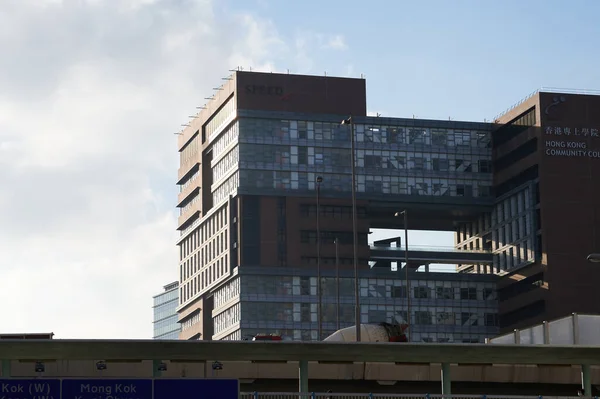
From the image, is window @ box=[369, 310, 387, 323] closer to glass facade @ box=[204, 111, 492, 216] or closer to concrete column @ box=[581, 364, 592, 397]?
glass facade @ box=[204, 111, 492, 216]

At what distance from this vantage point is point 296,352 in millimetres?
55062

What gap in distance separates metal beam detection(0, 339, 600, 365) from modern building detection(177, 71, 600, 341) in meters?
Answer: 121

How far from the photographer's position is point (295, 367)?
195 feet

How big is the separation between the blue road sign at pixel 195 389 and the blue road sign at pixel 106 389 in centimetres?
44

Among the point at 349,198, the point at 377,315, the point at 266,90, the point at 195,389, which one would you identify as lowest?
the point at 195,389

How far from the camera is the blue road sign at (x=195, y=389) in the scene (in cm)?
4622

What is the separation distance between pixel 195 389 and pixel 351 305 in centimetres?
14306

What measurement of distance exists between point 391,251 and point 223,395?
14728 centimetres

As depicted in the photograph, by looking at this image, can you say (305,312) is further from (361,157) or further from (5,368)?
(5,368)

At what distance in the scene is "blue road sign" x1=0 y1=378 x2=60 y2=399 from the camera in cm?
4572

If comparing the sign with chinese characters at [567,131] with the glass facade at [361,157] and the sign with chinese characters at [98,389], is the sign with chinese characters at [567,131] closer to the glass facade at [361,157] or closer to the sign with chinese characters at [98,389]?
the glass facade at [361,157]

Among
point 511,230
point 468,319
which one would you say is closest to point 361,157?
point 511,230

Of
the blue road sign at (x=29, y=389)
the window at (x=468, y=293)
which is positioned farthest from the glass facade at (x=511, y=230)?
the blue road sign at (x=29, y=389)

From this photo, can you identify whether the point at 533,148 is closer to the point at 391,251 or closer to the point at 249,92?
the point at 391,251
